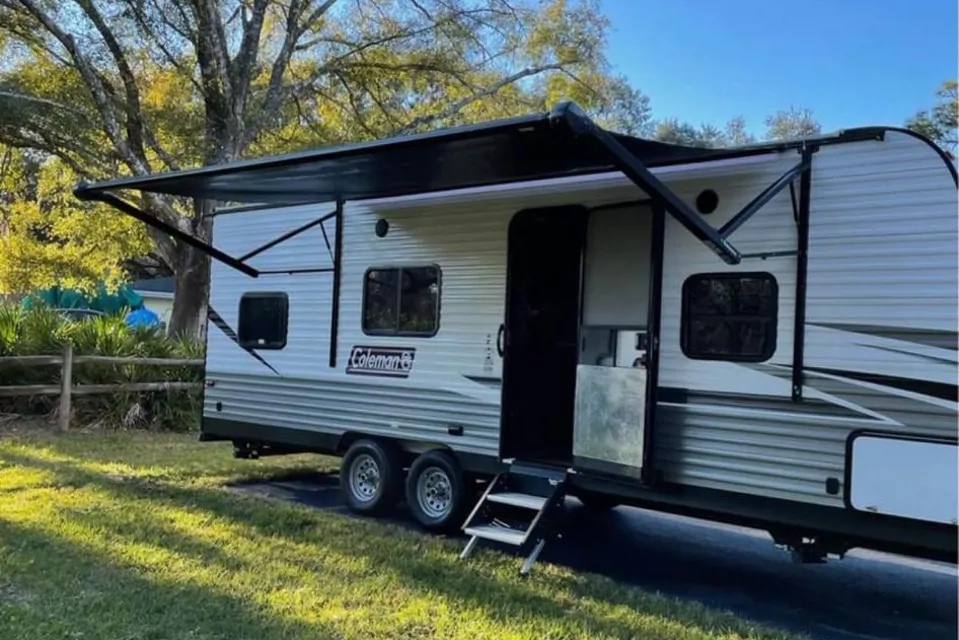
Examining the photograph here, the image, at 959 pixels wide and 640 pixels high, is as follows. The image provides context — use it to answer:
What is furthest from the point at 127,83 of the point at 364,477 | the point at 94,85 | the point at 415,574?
the point at 415,574

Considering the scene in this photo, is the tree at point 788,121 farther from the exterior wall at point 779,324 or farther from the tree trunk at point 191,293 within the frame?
the exterior wall at point 779,324

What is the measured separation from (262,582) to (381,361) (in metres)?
2.60

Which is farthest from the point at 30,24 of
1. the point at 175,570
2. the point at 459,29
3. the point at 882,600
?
the point at 882,600

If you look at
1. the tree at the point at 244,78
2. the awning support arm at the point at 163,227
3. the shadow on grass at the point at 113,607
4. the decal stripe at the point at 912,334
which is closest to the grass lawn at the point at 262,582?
the shadow on grass at the point at 113,607

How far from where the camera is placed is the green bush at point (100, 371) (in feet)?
39.2

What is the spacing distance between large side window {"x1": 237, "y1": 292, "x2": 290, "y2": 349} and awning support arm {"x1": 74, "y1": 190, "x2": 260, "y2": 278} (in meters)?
0.27

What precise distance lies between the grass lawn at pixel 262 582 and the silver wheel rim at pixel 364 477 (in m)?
0.33

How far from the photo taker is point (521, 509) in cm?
639

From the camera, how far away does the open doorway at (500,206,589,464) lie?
6.72 metres

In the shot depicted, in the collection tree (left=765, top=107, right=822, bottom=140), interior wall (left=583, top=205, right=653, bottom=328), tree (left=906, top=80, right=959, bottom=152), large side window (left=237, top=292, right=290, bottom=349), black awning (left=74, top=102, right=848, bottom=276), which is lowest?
large side window (left=237, top=292, right=290, bottom=349)

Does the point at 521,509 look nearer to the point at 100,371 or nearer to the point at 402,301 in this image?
the point at 402,301

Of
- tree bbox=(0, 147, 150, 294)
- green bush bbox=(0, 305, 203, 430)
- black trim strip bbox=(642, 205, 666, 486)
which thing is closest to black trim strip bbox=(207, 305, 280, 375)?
green bush bbox=(0, 305, 203, 430)

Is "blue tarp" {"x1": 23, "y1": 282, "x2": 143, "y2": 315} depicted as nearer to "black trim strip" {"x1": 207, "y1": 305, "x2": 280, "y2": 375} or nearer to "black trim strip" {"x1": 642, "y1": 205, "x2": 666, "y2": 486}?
"black trim strip" {"x1": 207, "y1": 305, "x2": 280, "y2": 375}

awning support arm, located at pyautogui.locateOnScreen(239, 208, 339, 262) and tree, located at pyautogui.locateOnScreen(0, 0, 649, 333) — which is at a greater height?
tree, located at pyautogui.locateOnScreen(0, 0, 649, 333)
